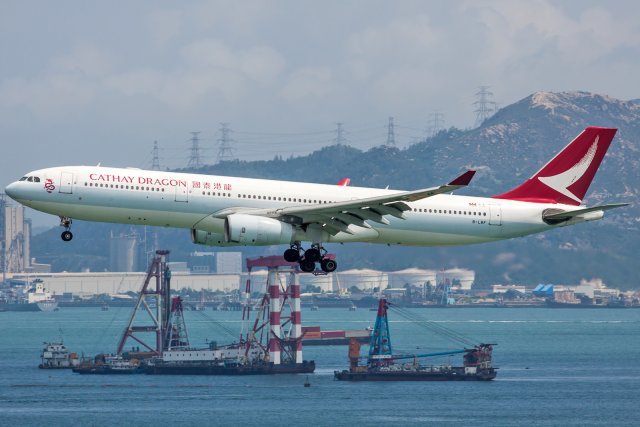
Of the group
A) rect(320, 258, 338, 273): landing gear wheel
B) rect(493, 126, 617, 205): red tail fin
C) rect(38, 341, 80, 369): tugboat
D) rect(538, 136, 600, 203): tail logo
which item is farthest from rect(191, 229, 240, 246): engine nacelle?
rect(38, 341, 80, 369): tugboat

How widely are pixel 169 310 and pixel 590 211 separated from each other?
123 metres

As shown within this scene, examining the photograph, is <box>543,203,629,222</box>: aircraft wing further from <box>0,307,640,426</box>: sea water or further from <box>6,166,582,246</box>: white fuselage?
<box>0,307,640,426</box>: sea water

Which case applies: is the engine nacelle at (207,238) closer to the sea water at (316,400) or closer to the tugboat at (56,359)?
the sea water at (316,400)

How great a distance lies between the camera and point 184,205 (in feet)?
206

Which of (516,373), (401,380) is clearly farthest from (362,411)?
(516,373)

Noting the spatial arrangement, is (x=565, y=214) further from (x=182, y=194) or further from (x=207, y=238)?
(x=182, y=194)

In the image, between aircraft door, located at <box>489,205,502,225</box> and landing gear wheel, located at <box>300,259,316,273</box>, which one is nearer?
landing gear wheel, located at <box>300,259,316,273</box>

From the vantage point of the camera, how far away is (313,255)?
6612 centimetres

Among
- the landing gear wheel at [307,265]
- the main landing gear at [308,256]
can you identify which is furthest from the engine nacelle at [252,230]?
the landing gear wheel at [307,265]

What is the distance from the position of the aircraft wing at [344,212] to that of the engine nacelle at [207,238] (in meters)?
1.72

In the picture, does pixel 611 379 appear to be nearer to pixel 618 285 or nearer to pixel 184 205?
pixel 618 285

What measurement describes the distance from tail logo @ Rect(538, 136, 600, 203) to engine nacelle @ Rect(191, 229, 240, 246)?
21.3m

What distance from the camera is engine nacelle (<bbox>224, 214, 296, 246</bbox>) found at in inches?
2456

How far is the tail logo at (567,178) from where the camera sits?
73.7 m
